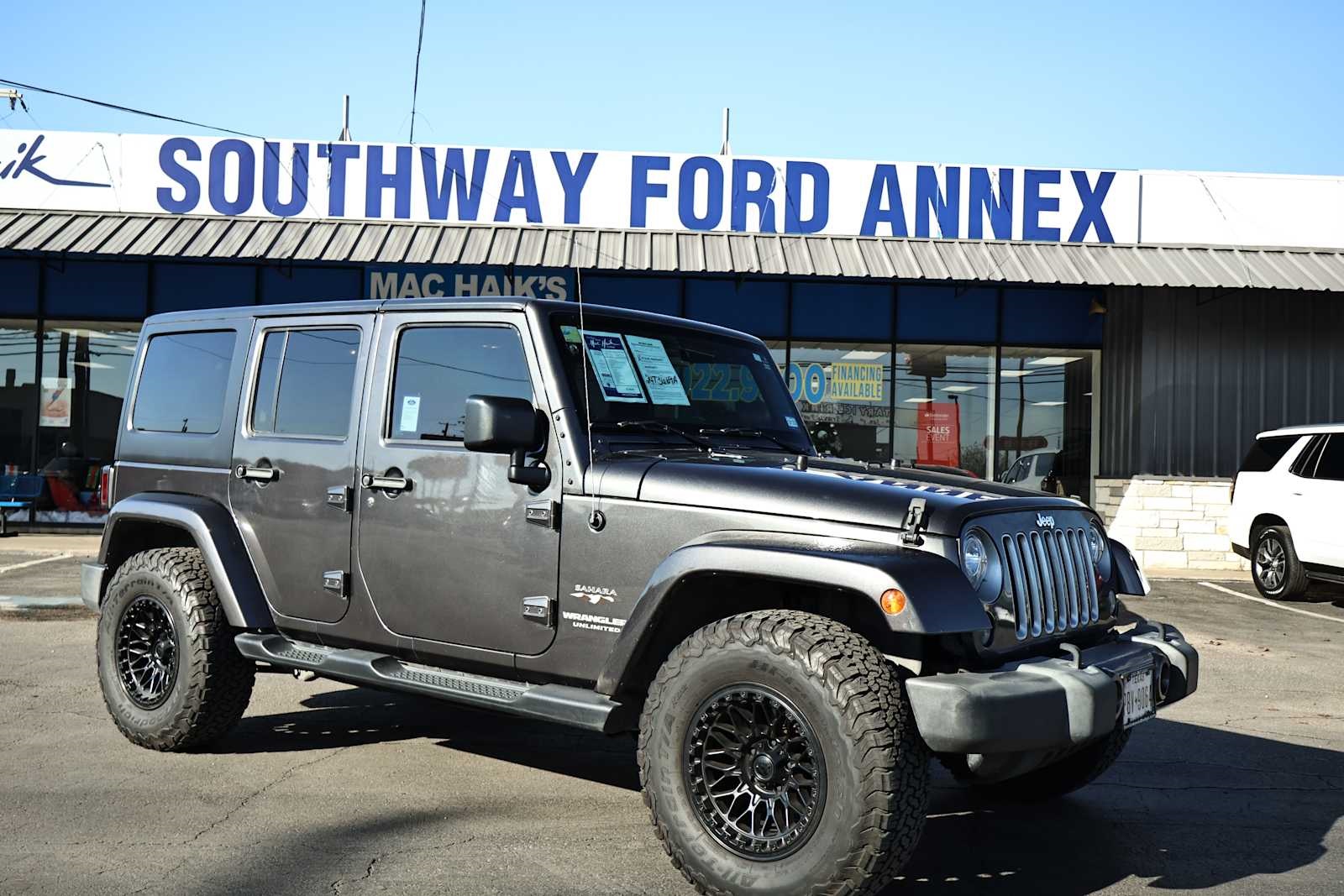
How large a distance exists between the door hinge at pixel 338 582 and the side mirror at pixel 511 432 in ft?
3.21

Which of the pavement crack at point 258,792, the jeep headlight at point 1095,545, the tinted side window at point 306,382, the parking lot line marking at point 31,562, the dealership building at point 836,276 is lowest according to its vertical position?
the pavement crack at point 258,792

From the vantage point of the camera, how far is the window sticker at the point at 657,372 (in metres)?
4.70

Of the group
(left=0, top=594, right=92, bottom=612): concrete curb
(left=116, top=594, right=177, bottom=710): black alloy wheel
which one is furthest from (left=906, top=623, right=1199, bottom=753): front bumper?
(left=0, top=594, right=92, bottom=612): concrete curb

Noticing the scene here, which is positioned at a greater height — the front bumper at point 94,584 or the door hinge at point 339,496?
the door hinge at point 339,496

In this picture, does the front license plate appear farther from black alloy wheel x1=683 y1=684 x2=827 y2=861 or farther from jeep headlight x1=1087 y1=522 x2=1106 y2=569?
black alloy wheel x1=683 y1=684 x2=827 y2=861

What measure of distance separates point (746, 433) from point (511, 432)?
1214mm

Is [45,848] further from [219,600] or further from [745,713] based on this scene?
[745,713]

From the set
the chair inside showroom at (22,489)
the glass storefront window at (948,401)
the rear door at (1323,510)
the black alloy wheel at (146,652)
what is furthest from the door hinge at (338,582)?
the chair inside showroom at (22,489)

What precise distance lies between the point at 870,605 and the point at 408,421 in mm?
2031

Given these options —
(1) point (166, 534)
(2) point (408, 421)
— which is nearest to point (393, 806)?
(2) point (408, 421)

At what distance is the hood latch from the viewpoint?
360 cm

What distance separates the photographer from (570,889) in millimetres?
3764

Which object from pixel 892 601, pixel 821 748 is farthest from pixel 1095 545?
pixel 821 748

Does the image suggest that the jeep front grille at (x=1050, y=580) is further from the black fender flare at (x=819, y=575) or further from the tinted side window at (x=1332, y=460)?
the tinted side window at (x=1332, y=460)
